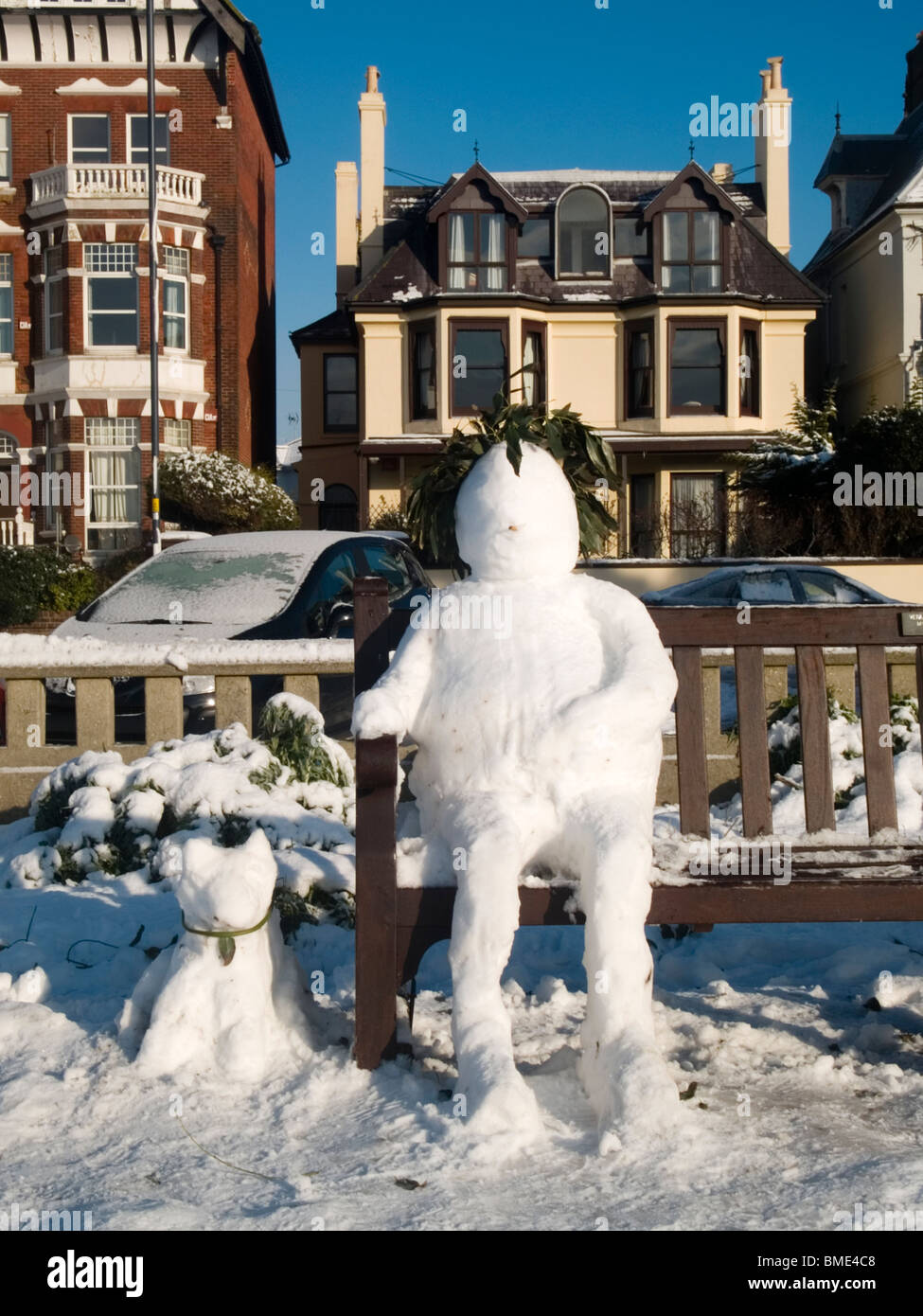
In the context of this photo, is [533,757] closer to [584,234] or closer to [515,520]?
[515,520]

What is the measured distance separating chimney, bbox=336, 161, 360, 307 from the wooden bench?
26.4 metres

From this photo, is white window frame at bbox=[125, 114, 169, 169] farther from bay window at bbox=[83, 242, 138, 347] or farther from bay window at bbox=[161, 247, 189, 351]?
bay window at bbox=[83, 242, 138, 347]

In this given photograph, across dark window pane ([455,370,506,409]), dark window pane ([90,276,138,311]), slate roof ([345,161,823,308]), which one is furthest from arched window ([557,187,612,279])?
A: dark window pane ([90,276,138,311])

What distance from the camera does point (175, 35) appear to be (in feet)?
84.5

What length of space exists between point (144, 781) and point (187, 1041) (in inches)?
86.7

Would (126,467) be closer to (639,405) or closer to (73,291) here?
(73,291)

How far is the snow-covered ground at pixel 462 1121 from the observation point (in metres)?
2.54

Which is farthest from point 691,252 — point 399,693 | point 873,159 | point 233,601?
point 399,693

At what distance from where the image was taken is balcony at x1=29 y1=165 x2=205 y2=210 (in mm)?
24797

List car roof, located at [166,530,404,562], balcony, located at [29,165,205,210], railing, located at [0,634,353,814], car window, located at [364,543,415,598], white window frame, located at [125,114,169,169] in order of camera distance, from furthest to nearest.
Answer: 1. white window frame, located at [125,114,169,169]
2. balcony, located at [29,165,205,210]
3. car window, located at [364,543,415,598]
4. car roof, located at [166,530,404,562]
5. railing, located at [0,634,353,814]

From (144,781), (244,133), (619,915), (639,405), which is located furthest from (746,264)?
(619,915)

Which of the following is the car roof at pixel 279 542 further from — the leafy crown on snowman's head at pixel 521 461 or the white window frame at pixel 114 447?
the white window frame at pixel 114 447

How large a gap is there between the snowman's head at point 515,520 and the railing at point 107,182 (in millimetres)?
23570

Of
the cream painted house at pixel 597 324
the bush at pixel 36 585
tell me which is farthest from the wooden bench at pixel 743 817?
the cream painted house at pixel 597 324
